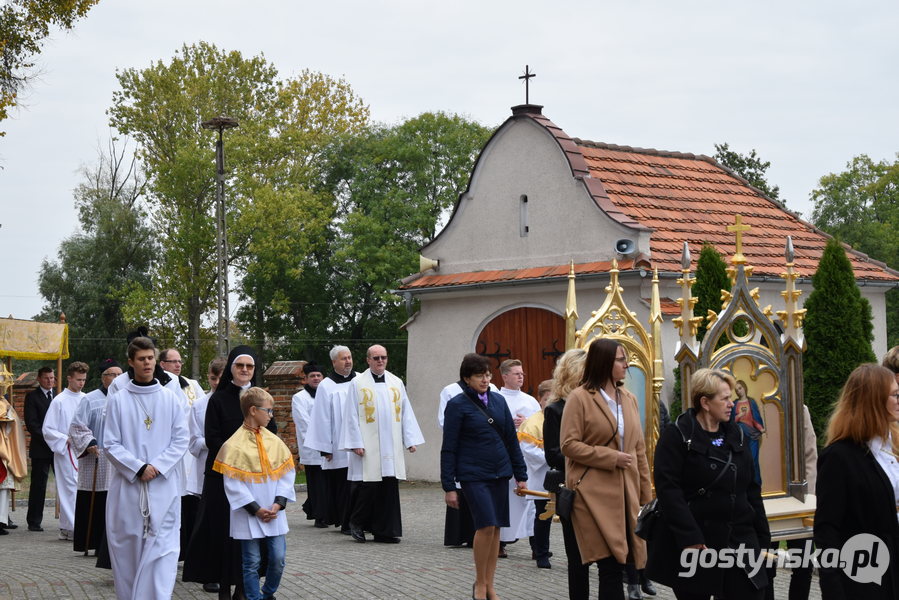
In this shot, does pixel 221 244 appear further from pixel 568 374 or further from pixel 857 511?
pixel 857 511

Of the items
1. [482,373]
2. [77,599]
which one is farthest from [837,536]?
[77,599]

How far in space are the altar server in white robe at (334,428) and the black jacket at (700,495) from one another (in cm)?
814

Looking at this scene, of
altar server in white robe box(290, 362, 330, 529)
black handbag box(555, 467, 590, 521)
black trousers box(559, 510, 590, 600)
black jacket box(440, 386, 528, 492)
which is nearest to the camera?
black handbag box(555, 467, 590, 521)

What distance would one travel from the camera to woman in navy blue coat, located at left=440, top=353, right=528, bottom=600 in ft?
29.4

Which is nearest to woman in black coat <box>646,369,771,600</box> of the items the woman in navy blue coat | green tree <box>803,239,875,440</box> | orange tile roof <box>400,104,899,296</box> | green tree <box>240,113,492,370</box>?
the woman in navy blue coat

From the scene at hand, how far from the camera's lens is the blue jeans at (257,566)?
8602mm

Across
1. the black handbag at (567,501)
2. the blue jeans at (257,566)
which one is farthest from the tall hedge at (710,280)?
the black handbag at (567,501)

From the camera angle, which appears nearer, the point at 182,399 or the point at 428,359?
the point at 182,399

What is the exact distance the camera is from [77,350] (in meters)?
48.5

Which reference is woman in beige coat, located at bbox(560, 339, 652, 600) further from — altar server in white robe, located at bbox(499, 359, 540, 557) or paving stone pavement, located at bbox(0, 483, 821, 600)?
altar server in white robe, located at bbox(499, 359, 540, 557)

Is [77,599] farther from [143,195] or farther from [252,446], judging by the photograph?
[143,195]

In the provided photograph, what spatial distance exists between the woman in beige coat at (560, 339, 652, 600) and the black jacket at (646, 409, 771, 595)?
31.8 inches

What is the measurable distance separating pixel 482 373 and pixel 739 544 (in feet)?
10.3

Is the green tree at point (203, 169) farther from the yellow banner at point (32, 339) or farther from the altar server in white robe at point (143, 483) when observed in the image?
the altar server in white robe at point (143, 483)
